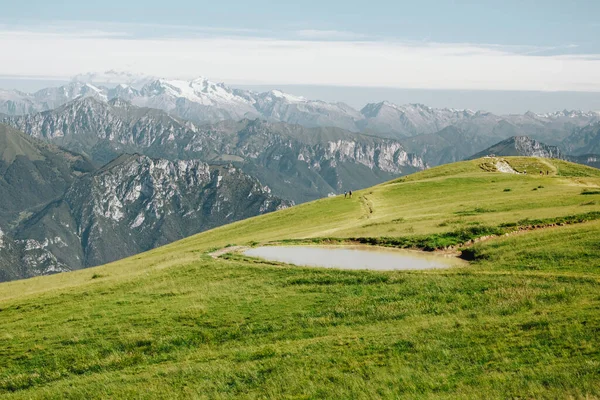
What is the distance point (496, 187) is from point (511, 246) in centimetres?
5580

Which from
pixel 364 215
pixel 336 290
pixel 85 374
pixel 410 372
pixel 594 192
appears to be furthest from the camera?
pixel 364 215

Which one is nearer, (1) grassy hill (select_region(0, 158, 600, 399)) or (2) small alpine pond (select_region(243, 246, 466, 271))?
(1) grassy hill (select_region(0, 158, 600, 399))

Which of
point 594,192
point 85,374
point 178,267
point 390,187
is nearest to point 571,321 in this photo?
point 85,374

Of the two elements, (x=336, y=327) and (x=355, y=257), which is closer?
(x=336, y=327)

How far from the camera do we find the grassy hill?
974 inches

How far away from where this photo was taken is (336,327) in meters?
32.7

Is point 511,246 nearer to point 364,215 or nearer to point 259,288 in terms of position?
point 259,288

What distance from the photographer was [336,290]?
40.2 m

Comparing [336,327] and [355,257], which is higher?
[336,327]

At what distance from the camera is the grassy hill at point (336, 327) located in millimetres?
24734

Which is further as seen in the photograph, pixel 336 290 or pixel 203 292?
pixel 203 292

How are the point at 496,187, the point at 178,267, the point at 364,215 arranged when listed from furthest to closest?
the point at 496,187, the point at 364,215, the point at 178,267

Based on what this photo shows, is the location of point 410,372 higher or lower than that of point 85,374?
higher

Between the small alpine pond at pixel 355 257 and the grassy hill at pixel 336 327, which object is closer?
the grassy hill at pixel 336 327
